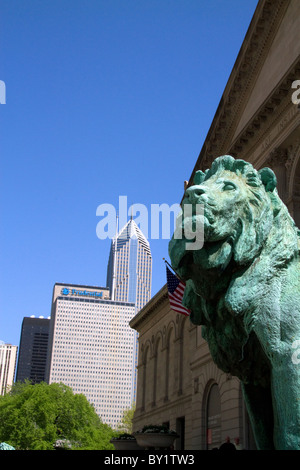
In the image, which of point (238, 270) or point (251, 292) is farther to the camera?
point (238, 270)

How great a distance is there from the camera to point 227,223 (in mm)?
4449

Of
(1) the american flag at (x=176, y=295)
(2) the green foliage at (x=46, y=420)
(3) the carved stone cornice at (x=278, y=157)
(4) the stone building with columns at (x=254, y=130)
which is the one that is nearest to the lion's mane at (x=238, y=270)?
(1) the american flag at (x=176, y=295)

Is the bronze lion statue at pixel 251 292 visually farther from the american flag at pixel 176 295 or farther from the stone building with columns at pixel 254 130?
the stone building with columns at pixel 254 130

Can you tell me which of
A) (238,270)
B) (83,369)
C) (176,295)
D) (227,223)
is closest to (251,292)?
(238,270)

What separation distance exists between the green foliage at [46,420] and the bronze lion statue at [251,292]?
58644mm

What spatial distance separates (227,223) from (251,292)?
1.88ft

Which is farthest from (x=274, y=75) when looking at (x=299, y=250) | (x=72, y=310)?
(x=72, y=310)

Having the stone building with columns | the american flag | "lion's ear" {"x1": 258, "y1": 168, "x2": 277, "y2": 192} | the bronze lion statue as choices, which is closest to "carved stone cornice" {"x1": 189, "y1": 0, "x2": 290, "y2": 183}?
the stone building with columns

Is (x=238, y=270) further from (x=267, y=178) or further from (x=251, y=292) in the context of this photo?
(x=267, y=178)

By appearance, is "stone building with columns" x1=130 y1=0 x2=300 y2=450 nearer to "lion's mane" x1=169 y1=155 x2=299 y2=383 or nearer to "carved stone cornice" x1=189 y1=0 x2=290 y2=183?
"carved stone cornice" x1=189 y1=0 x2=290 y2=183

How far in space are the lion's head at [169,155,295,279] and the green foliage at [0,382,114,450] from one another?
5909 cm

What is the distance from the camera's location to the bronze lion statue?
165 inches
